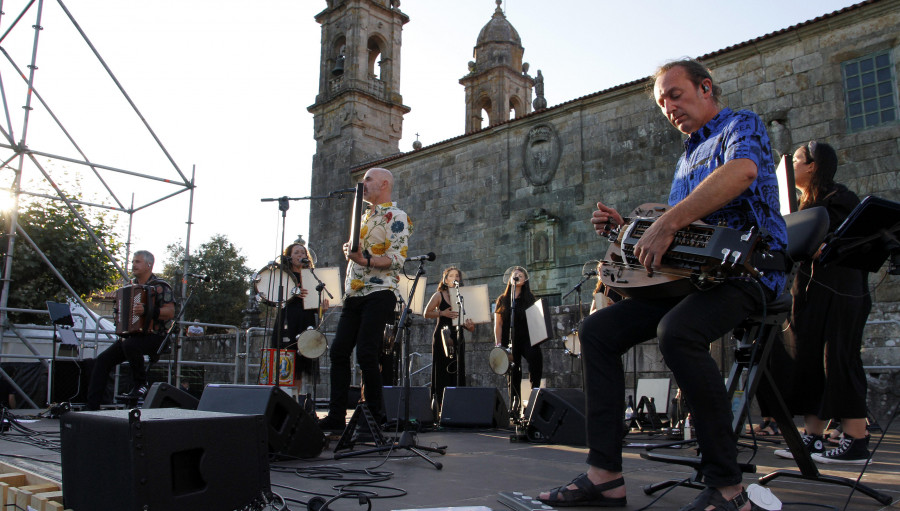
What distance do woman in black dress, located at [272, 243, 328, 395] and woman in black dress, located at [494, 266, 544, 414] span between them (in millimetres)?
2545

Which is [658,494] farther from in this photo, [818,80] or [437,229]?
[437,229]

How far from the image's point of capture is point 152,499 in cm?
221

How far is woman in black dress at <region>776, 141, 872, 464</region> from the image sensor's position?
4012 millimetres

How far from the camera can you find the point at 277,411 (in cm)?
427

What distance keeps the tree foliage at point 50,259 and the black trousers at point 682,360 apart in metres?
20.6

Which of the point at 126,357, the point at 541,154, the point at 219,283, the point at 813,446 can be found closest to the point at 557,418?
the point at 813,446

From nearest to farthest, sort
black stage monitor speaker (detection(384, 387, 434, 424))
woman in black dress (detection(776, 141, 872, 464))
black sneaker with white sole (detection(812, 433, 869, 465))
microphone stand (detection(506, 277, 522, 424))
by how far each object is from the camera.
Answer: black sneaker with white sole (detection(812, 433, 869, 465)), woman in black dress (detection(776, 141, 872, 464)), black stage monitor speaker (detection(384, 387, 434, 424)), microphone stand (detection(506, 277, 522, 424))

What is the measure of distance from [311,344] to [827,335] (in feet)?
17.3

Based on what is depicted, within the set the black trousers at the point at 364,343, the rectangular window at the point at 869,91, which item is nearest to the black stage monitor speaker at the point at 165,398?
the black trousers at the point at 364,343

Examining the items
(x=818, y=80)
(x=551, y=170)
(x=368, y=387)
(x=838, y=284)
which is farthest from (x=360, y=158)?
(x=838, y=284)

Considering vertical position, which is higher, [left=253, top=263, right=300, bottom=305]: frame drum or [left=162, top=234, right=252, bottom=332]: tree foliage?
[left=162, top=234, right=252, bottom=332]: tree foliage

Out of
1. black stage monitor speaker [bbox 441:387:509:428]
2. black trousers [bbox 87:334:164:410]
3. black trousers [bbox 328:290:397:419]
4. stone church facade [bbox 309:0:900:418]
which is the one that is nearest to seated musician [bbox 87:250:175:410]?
black trousers [bbox 87:334:164:410]

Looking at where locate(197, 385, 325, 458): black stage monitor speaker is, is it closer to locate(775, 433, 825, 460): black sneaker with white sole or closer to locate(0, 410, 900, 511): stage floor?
locate(0, 410, 900, 511): stage floor

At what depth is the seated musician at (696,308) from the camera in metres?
2.41
